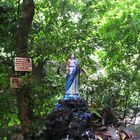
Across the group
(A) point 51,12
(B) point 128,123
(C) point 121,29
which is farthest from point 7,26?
(B) point 128,123

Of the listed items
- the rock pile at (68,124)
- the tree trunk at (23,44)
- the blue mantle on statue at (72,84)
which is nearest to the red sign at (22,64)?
the tree trunk at (23,44)

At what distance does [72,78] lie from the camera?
5.11 meters

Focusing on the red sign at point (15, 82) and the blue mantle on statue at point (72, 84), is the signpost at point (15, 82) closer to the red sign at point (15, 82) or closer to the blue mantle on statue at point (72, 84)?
the red sign at point (15, 82)

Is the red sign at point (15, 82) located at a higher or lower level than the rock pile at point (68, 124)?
higher

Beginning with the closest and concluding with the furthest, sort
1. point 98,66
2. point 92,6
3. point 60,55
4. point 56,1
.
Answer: point 60,55
point 56,1
point 92,6
point 98,66

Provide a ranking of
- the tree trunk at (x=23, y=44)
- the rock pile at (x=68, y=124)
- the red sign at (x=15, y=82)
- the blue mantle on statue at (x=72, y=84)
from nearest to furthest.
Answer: the red sign at (x=15, y=82) → the tree trunk at (x=23, y=44) → the rock pile at (x=68, y=124) → the blue mantle on statue at (x=72, y=84)

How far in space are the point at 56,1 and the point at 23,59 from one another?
216 cm

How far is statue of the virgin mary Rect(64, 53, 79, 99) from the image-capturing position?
16.8ft

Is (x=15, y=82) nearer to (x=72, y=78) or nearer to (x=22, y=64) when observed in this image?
(x=22, y=64)

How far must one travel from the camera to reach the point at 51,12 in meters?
5.99

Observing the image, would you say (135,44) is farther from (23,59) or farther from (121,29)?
(23,59)

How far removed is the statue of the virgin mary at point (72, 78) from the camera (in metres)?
5.11

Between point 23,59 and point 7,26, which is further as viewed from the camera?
point 7,26

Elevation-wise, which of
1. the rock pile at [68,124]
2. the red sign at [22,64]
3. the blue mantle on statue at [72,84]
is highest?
the red sign at [22,64]
